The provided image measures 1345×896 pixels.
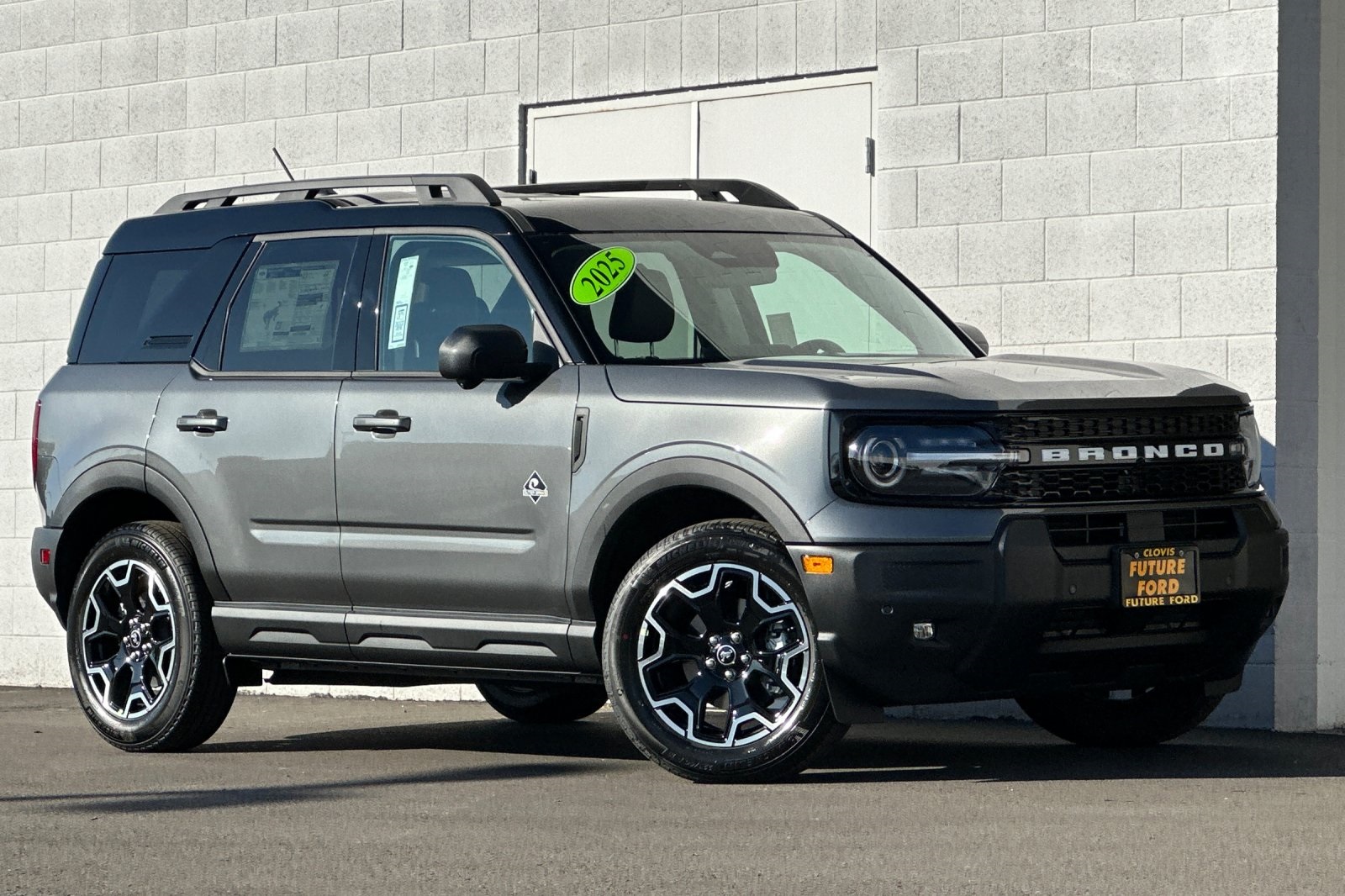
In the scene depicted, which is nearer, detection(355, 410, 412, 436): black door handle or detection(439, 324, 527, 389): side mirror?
detection(439, 324, 527, 389): side mirror

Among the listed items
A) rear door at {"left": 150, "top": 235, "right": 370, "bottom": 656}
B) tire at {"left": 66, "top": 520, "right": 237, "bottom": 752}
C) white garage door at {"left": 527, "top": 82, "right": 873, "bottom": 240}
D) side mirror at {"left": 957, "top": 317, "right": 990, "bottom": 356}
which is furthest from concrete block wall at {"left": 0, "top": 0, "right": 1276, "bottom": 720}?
tire at {"left": 66, "top": 520, "right": 237, "bottom": 752}

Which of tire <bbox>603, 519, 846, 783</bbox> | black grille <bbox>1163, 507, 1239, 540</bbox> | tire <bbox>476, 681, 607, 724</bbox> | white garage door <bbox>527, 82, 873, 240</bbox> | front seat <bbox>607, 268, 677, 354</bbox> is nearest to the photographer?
tire <bbox>603, 519, 846, 783</bbox>

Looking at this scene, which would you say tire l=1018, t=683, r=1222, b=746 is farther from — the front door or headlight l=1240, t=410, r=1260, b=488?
the front door

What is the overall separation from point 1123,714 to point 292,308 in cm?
341

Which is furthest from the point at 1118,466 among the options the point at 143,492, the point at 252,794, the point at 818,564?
the point at 143,492

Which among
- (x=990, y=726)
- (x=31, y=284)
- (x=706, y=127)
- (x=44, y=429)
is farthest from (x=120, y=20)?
(x=990, y=726)

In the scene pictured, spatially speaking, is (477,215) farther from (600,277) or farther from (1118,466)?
(1118,466)

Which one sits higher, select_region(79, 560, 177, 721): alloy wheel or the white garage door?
the white garage door

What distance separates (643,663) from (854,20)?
15.4ft

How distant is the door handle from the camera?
8.45 m

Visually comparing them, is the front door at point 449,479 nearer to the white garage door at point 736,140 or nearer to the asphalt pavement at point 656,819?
the asphalt pavement at point 656,819

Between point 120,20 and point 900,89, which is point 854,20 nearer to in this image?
point 900,89

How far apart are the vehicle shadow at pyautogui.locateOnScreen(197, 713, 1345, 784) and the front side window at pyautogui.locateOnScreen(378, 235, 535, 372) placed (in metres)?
1.62

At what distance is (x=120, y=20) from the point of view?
530 inches
